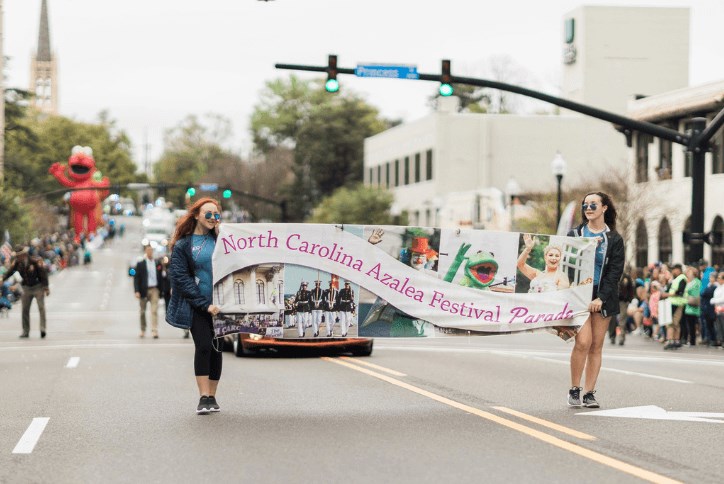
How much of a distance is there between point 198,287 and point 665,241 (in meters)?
38.3

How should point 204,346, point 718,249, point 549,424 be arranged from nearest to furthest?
point 549,424 < point 204,346 < point 718,249

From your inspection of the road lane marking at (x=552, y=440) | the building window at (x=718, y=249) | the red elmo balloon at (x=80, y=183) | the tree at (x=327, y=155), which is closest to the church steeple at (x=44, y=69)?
the red elmo balloon at (x=80, y=183)

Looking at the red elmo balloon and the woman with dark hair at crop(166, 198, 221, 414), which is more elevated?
the red elmo balloon

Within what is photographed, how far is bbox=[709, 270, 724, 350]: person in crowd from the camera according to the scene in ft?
85.9

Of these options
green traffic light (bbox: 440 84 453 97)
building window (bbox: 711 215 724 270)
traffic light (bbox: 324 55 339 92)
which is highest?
traffic light (bbox: 324 55 339 92)

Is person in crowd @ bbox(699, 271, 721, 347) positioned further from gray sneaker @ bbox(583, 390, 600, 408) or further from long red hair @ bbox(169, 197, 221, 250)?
long red hair @ bbox(169, 197, 221, 250)

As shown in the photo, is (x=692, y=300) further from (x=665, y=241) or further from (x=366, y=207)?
(x=366, y=207)

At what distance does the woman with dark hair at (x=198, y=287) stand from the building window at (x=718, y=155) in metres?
33.4

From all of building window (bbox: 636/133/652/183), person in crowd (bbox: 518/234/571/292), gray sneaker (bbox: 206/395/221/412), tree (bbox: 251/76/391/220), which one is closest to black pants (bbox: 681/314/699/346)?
person in crowd (bbox: 518/234/571/292)

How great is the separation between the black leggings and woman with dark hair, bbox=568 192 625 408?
323cm

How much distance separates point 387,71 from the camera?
1037 inches

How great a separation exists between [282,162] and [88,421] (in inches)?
4427

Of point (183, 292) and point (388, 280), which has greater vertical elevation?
point (388, 280)

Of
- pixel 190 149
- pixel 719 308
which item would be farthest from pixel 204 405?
pixel 190 149
